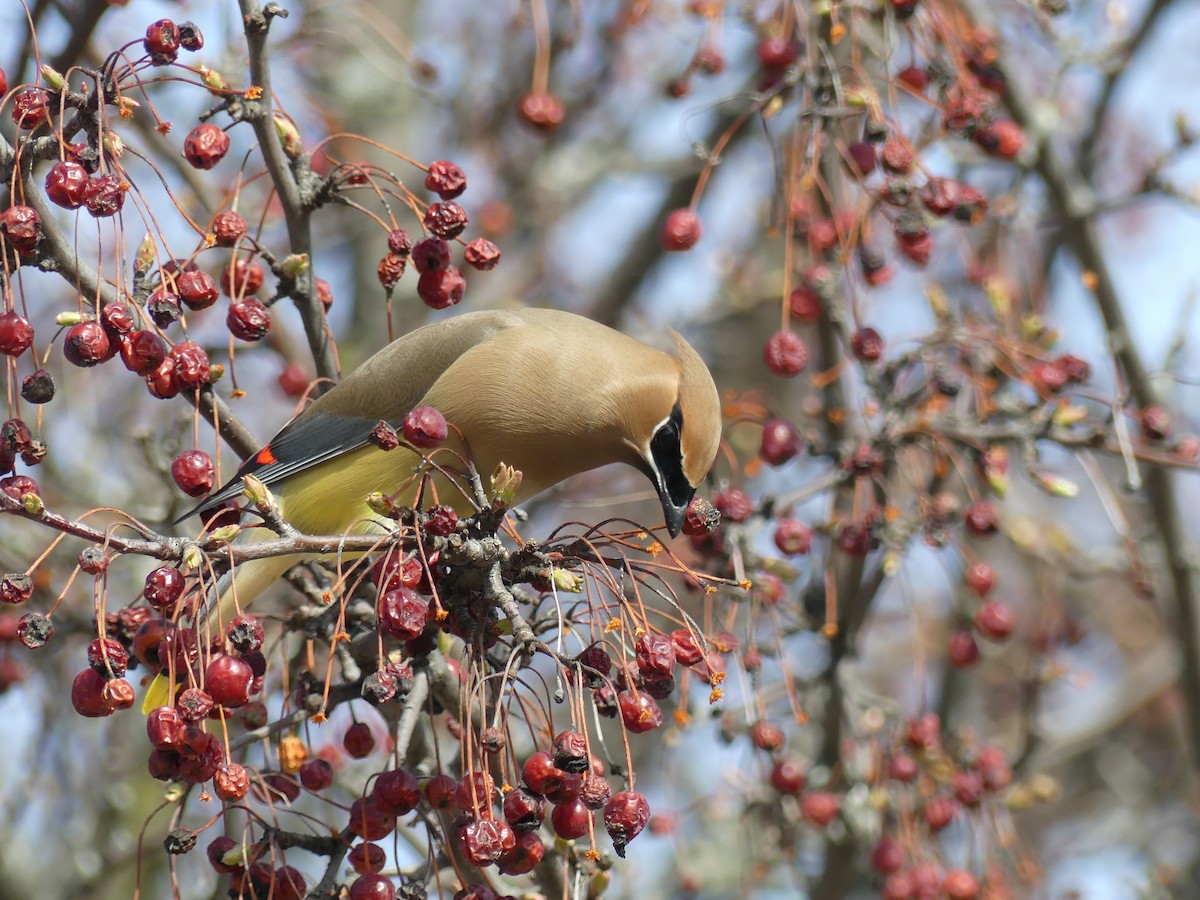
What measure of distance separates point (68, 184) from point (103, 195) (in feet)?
0.19

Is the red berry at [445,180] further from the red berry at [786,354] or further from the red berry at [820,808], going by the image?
the red berry at [820,808]

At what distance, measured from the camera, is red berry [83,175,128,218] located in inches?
95.8

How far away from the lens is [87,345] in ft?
→ 7.88

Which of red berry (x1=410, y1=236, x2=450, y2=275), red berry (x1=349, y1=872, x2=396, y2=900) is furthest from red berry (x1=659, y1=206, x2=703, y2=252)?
red berry (x1=349, y1=872, x2=396, y2=900)

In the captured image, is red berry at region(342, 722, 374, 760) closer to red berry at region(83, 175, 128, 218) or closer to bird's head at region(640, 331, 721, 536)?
bird's head at region(640, 331, 721, 536)

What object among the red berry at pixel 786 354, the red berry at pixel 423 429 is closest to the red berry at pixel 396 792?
the red berry at pixel 423 429

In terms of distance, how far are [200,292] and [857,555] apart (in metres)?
1.77

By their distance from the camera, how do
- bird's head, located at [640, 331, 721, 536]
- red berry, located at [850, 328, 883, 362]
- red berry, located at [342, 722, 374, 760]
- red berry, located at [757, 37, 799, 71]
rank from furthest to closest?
red berry, located at [757, 37, 799, 71]
red berry, located at [850, 328, 883, 362]
bird's head, located at [640, 331, 721, 536]
red berry, located at [342, 722, 374, 760]

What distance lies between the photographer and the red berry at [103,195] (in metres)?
2.43

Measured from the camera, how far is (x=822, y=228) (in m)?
4.00

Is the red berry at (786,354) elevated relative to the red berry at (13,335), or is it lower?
lower

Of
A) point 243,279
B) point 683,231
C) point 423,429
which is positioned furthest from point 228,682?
point 683,231

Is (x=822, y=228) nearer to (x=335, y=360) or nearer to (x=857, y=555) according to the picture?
(x=857, y=555)

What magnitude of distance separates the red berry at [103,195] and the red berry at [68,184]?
0.4 inches
